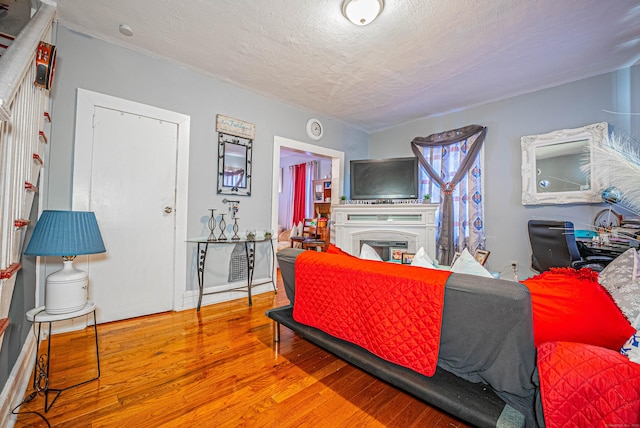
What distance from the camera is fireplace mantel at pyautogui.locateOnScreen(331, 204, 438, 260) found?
389 cm

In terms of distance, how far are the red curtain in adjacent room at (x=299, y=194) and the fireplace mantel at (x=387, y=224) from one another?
2.58 m

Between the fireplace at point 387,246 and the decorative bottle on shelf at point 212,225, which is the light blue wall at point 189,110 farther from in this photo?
the fireplace at point 387,246

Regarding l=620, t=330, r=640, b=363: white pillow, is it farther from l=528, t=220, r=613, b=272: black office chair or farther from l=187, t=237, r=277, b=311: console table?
l=187, t=237, r=277, b=311: console table

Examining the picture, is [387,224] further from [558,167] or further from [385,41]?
[385,41]

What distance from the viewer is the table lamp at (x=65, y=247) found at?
142 cm

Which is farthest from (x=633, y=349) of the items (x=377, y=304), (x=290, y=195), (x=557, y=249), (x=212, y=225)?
(x=290, y=195)

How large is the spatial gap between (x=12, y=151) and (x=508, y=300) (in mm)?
2132

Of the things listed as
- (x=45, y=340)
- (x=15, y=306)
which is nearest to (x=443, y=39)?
(x=15, y=306)

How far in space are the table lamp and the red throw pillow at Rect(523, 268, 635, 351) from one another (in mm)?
2243

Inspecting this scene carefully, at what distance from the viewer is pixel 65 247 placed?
1.44 meters

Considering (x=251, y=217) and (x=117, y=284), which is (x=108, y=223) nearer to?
(x=117, y=284)

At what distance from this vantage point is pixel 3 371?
1259 millimetres

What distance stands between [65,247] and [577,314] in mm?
2392

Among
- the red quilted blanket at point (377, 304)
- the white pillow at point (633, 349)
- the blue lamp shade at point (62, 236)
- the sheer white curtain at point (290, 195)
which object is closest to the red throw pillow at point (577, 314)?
the white pillow at point (633, 349)
